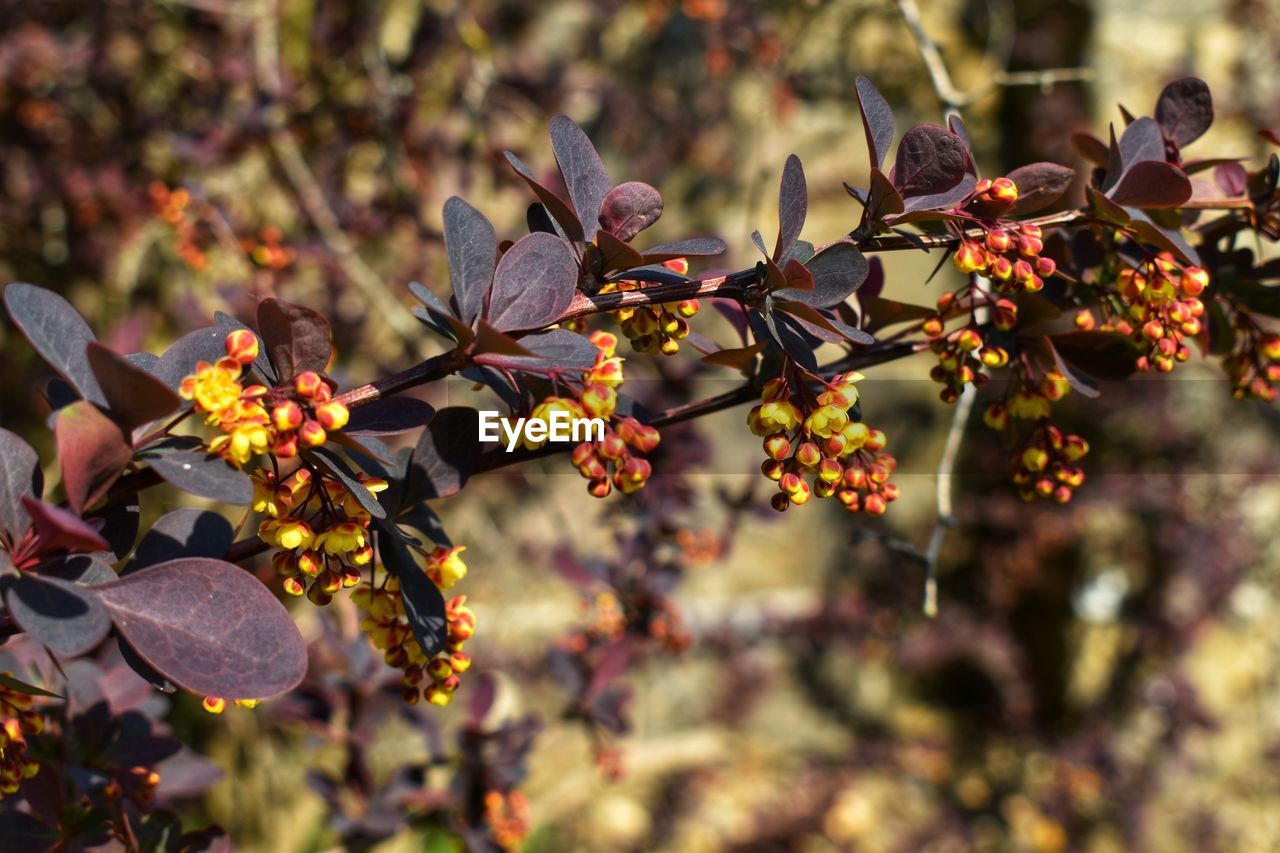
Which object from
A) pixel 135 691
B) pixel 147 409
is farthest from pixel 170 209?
pixel 147 409

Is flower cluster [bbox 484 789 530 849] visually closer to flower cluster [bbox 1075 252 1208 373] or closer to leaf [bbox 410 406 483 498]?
leaf [bbox 410 406 483 498]

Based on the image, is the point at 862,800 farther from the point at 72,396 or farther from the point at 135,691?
the point at 72,396

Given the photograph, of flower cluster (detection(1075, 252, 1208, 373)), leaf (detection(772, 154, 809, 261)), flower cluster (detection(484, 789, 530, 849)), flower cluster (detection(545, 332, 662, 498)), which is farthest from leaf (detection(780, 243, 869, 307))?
flower cluster (detection(484, 789, 530, 849))

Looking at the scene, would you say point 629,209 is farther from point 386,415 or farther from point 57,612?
point 57,612

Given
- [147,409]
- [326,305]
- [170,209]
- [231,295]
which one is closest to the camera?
[147,409]

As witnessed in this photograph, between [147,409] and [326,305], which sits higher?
[147,409]

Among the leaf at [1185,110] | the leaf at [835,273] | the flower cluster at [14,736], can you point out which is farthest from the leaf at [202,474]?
the leaf at [1185,110]
